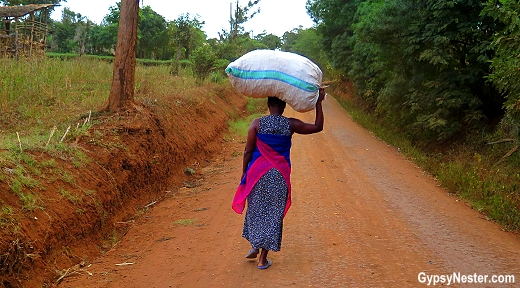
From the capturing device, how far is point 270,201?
457cm


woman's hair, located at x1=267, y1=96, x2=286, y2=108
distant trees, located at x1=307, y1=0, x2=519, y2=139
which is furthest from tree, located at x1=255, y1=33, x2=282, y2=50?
woman's hair, located at x1=267, y1=96, x2=286, y2=108

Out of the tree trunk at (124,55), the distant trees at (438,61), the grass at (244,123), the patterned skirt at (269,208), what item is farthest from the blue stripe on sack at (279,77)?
the grass at (244,123)

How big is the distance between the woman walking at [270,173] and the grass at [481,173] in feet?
11.9

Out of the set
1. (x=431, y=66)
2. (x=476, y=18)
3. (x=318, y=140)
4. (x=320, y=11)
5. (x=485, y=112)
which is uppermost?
(x=320, y=11)

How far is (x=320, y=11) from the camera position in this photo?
31.0 m

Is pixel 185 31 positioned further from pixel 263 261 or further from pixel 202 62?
pixel 263 261

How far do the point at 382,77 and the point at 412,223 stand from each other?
12156 millimetres

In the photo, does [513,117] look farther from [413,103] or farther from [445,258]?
[445,258]

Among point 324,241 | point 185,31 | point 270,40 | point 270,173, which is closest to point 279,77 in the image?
point 270,173

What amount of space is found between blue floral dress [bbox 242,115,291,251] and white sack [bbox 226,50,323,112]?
252 mm

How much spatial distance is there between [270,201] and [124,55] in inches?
213

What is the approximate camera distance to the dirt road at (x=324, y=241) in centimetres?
447

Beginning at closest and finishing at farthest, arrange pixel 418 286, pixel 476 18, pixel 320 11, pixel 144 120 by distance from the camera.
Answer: pixel 418 286 < pixel 144 120 < pixel 476 18 < pixel 320 11

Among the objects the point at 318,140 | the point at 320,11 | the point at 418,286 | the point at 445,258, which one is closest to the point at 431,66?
the point at 318,140
